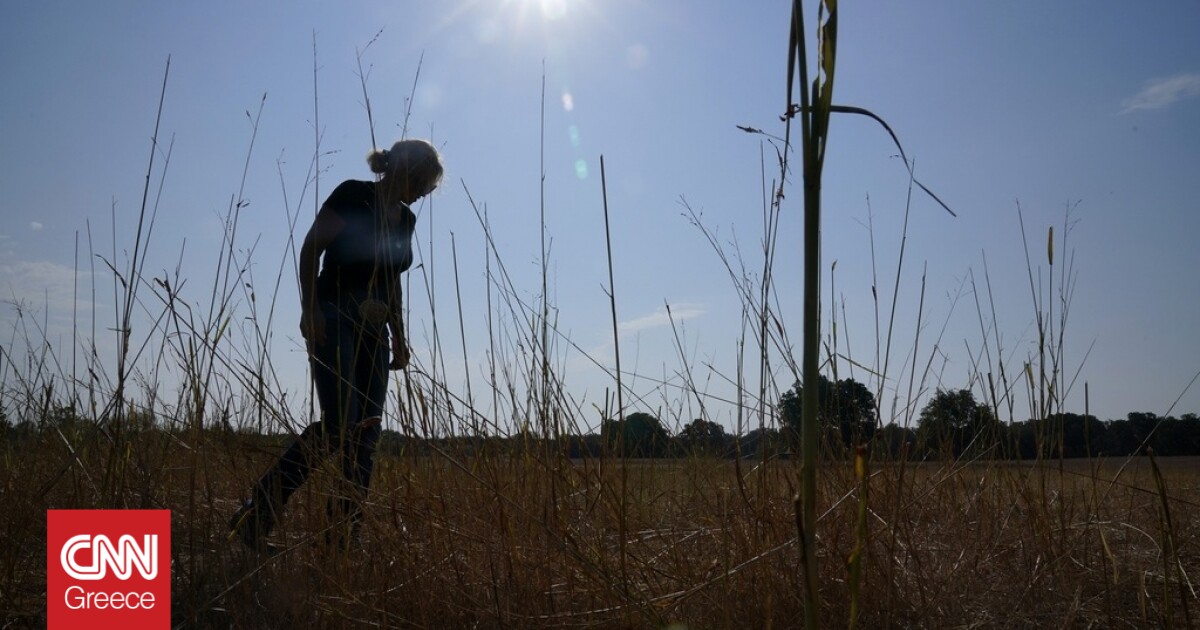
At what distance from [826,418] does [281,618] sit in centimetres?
117

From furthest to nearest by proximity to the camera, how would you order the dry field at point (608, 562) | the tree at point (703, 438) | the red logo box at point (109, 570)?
the tree at point (703, 438) < the red logo box at point (109, 570) < the dry field at point (608, 562)

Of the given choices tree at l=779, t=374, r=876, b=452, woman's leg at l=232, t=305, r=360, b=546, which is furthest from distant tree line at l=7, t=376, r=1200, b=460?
woman's leg at l=232, t=305, r=360, b=546

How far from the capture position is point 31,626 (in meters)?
1.47

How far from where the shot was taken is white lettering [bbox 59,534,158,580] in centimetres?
153

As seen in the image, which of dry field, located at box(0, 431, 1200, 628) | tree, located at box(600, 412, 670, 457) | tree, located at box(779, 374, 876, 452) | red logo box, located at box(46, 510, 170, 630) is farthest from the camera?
tree, located at box(600, 412, 670, 457)

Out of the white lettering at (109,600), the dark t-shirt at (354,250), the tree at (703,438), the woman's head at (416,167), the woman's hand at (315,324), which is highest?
the woman's head at (416,167)

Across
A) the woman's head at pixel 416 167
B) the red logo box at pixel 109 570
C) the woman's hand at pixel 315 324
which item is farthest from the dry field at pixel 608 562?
the woman's head at pixel 416 167

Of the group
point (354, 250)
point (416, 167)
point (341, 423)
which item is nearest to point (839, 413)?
point (341, 423)

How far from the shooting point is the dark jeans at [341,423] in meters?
1.59

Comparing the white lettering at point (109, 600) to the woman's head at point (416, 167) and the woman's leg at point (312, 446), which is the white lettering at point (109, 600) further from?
the woman's head at point (416, 167)

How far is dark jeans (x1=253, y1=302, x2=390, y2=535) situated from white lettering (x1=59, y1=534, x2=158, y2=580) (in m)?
0.22

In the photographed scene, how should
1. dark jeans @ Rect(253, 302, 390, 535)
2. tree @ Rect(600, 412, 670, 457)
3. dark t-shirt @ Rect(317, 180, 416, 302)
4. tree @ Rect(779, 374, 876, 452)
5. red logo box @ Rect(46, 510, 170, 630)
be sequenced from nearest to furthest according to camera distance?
red logo box @ Rect(46, 510, 170, 630)
dark jeans @ Rect(253, 302, 390, 535)
tree @ Rect(779, 374, 876, 452)
tree @ Rect(600, 412, 670, 457)
dark t-shirt @ Rect(317, 180, 416, 302)

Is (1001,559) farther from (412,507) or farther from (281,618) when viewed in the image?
(281,618)

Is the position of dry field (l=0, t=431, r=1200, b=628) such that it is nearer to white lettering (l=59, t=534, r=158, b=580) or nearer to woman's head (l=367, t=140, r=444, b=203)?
white lettering (l=59, t=534, r=158, b=580)
